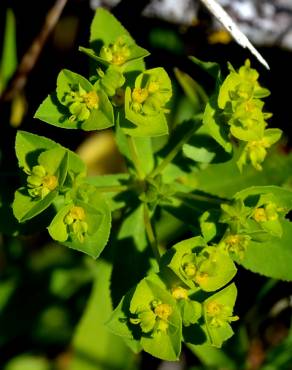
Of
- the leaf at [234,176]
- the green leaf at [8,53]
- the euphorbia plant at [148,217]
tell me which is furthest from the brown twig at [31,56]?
the leaf at [234,176]

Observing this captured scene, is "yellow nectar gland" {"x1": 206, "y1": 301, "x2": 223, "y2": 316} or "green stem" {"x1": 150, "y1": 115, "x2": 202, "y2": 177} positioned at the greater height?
"green stem" {"x1": 150, "y1": 115, "x2": 202, "y2": 177}

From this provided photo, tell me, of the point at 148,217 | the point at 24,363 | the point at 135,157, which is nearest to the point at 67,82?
the point at 135,157

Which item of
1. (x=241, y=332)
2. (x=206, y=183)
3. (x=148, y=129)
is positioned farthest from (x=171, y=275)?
(x=241, y=332)

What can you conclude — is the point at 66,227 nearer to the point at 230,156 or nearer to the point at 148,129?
the point at 148,129

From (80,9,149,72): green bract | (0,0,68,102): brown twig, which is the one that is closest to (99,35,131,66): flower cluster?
(80,9,149,72): green bract

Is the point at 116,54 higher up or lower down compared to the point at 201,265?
higher up

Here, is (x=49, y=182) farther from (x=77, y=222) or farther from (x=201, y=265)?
(x=201, y=265)

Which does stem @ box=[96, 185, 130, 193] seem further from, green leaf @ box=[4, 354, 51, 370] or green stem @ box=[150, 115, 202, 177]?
green leaf @ box=[4, 354, 51, 370]
